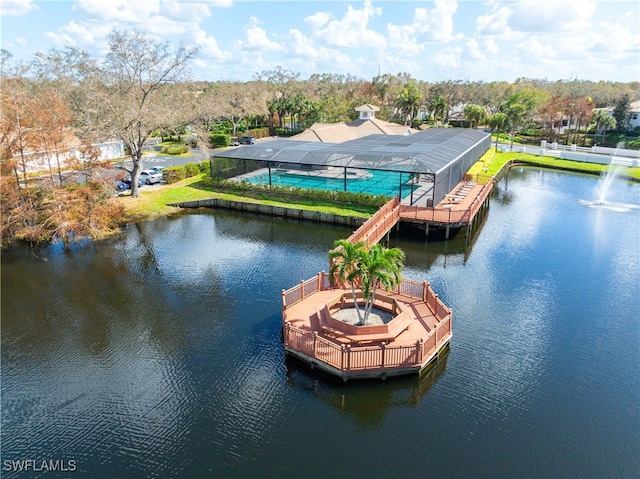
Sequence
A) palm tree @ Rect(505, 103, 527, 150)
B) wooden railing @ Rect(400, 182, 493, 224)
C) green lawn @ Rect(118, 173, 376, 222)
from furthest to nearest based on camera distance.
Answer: palm tree @ Rect(505, 103, 527, 150) → green lawn @ Rect(118, 173, 376, 222) → wooden railing @ Rect(400, 182, 493, 224)

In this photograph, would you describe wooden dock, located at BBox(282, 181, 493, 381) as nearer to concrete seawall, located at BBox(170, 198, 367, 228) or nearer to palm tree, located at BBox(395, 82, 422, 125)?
concrete seawall, located at BBox(170, 198, 367, 228)

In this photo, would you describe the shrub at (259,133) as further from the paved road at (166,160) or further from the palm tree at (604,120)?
the palm tree at (604,120)

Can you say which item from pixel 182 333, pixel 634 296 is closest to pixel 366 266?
pixel 182 333

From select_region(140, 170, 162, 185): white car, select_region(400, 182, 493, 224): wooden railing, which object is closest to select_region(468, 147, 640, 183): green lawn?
select_region(400, 182, 493, 224): wooden railing

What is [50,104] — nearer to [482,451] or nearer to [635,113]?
[482,451]

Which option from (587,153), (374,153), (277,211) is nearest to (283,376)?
(277,211)

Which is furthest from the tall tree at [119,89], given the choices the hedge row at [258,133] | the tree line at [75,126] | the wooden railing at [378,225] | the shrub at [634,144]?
the shrub at [634,144]

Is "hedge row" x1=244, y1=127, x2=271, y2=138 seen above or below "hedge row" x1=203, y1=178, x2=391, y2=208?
above

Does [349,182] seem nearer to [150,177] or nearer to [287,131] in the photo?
[150,177]
